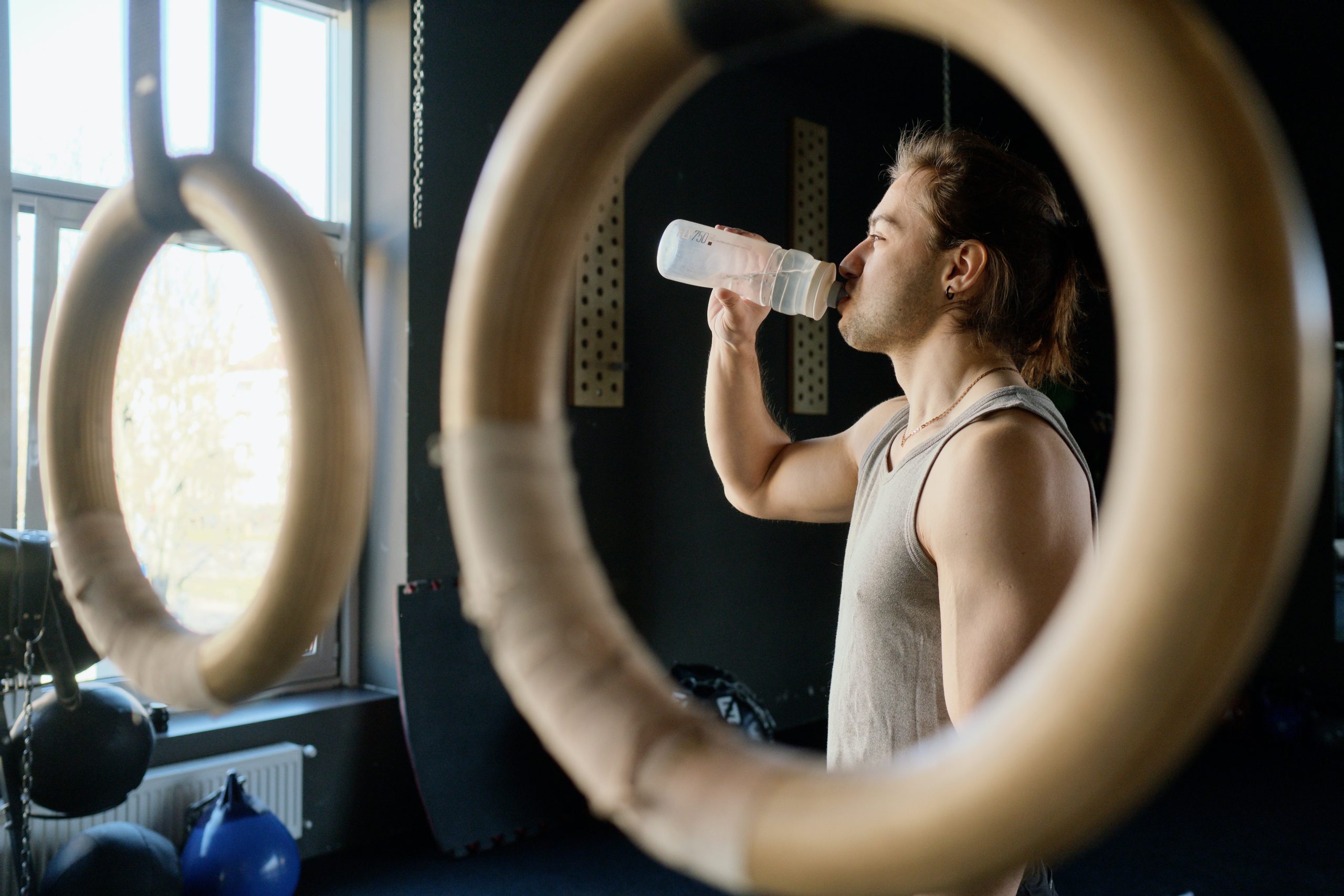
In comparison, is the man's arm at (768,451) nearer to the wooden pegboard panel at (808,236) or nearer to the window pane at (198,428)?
the window pane at (198,428)

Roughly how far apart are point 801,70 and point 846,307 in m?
3.25

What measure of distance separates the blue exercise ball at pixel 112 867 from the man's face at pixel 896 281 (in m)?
1.97

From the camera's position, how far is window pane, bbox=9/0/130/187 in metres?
2.60

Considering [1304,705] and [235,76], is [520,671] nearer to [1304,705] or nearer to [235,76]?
[235,76]

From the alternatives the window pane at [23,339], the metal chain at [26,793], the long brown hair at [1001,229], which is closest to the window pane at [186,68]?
the window pane at [23,339]

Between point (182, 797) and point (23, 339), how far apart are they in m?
1.33

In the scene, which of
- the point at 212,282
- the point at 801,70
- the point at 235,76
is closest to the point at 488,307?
the point at 235,76

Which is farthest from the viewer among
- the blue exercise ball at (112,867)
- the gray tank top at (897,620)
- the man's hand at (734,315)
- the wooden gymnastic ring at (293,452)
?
the blue exercise ball at (112,867)

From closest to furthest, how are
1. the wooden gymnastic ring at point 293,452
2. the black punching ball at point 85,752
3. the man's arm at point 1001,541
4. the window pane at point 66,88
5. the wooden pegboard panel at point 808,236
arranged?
the wooden gymnastic ring at point 293,452
the man's arm at point 1001,541
the black punching ball at point 85,752
the window pane at point 66,88
the wooden pegboard panel at point 808,236

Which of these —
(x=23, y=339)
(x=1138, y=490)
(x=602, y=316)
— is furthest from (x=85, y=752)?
(x=1138, y=490)

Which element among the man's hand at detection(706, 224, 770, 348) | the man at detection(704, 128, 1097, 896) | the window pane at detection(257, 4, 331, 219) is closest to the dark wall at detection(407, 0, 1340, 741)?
the window pane at detection(257, 4, 331, 219)

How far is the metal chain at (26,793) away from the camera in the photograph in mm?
1897

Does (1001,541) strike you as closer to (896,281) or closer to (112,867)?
(896,281)

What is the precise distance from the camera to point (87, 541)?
65 centimetres
